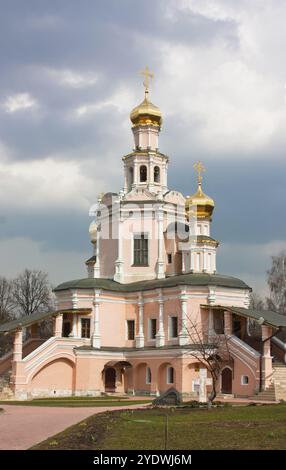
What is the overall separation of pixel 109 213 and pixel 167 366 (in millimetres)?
12079

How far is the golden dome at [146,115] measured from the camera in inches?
1906

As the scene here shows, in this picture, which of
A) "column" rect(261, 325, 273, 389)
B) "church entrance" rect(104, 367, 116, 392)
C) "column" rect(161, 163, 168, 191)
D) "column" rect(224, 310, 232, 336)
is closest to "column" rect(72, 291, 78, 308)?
"church entrance" rect(104, 367, 116, 392)

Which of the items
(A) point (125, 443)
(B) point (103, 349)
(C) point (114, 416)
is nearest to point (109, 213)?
(B) point (103, 349)

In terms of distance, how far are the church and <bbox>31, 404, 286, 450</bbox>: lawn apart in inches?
505

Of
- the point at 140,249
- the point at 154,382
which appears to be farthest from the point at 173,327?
the point at 140,249

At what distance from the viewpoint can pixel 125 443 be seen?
14312 mm

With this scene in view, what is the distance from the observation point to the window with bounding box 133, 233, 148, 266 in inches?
1801

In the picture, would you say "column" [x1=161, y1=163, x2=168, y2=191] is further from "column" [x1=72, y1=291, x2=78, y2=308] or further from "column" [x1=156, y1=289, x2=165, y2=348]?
"column" [x1=72, y1=291, x2=78, y2=308]

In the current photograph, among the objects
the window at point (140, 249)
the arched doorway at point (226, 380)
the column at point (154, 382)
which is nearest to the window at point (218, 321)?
the arched doorway at point (226, 380)

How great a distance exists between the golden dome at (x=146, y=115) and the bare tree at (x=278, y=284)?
1493cm

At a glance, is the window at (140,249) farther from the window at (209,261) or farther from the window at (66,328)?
the window at (66,328)

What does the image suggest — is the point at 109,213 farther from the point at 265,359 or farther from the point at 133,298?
the point at 265,359

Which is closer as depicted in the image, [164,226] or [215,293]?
[215,293]
